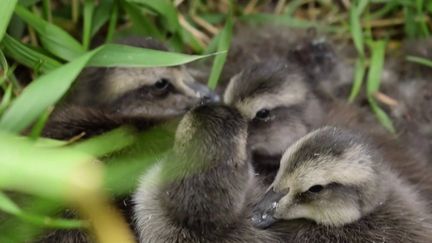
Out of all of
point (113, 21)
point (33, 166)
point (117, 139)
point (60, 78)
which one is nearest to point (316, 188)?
point (117, 139)

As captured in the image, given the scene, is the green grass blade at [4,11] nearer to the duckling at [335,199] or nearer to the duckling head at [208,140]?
the duckling head at [208,140]

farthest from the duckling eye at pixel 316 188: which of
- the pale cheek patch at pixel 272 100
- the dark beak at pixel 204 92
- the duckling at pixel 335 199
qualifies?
the dark beak at pixel 204 92

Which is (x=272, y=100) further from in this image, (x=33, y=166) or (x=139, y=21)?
(x=33, y=166)

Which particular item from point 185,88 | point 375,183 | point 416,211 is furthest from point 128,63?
point 416,211

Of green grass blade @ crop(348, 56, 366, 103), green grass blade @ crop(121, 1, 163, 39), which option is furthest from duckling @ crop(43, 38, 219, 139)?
green grass blade @ crop(348, 56, 366, 103)

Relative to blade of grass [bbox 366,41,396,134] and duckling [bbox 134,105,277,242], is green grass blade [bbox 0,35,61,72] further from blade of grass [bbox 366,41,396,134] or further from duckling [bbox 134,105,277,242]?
blade of grass [bbox 366,41,396,134]

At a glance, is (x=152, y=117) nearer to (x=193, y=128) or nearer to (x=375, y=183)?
(x=193, y=128)
